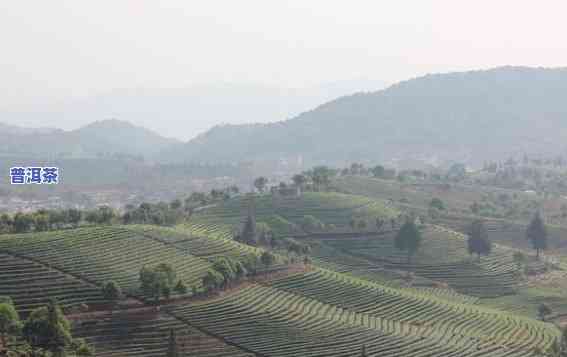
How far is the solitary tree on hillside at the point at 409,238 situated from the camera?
101m

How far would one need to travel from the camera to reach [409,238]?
10131 cm

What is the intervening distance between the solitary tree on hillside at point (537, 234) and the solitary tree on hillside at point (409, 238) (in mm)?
18059

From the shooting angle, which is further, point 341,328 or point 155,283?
point 155,283

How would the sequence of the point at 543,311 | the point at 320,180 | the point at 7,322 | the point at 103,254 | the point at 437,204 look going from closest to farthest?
the point at 7,322
the point at 103,254
the point at 543,311
the point at 437,204
the point at 320,180

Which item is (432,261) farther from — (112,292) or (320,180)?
(112,292)

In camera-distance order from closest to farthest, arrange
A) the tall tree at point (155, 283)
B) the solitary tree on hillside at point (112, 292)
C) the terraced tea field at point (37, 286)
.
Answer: the terraced tea field at point (37, 286) → the solitary tree on hillside at point (112, 292) → the tall tree at point (155, 283)

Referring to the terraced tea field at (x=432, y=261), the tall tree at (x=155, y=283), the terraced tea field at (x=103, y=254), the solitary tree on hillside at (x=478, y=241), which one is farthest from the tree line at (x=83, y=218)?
the solitary tree on hillside at (x=478, y=241)

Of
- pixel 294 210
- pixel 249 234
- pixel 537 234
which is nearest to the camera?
pixel 249 234

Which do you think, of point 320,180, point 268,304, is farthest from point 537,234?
point 268,304

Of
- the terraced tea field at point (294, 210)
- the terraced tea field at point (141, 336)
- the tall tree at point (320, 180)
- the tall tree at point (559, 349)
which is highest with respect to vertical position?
the tall tree at point (320, 180)

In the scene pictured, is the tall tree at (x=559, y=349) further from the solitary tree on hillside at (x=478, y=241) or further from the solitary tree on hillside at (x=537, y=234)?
the solitary tree on hillside at (x=537, y=234)

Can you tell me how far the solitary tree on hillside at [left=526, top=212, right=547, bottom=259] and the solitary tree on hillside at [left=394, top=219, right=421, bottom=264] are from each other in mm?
18059

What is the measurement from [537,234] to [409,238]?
19.9 metres

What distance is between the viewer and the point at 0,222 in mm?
83938
